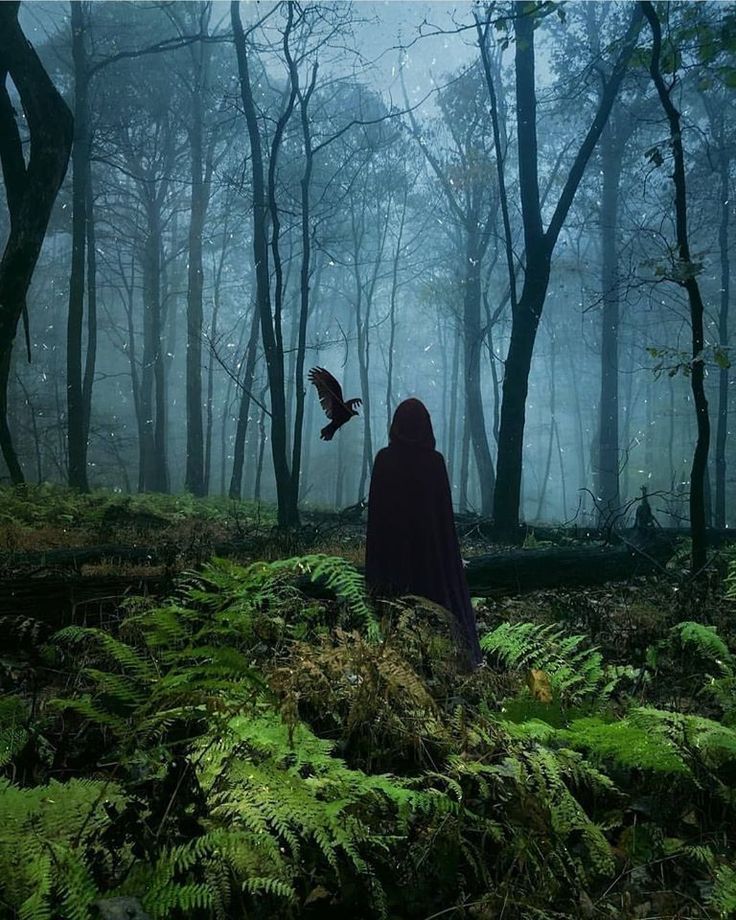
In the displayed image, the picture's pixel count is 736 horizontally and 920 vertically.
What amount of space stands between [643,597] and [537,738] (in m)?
4.70

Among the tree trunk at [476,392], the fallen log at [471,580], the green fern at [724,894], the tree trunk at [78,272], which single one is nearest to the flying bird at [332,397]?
the fallen log at [471,580]

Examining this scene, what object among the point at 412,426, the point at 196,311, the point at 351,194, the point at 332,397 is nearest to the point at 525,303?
the point at 332,397

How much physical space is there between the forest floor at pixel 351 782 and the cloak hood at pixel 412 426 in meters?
1.51

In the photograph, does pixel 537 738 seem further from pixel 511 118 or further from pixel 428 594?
pixel 511 118

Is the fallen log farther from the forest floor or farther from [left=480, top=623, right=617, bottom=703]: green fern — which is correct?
[left=480, top=623, right=617, bottom=703]: green fern

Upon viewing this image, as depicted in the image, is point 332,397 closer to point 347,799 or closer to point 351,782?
point 351,782

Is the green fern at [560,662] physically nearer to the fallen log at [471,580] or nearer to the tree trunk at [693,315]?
the fallen log at [471,580]

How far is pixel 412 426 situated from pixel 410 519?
2.67ft

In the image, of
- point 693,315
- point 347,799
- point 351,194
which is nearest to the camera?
point 347,799

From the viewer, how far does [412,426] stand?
5.19 metres

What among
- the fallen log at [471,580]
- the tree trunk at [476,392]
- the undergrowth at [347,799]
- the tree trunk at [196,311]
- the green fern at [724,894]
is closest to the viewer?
the undergrowth at [347,799]

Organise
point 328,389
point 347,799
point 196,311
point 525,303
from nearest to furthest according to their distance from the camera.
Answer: point 347,799
point 328,389
point 525,303
point 196,311

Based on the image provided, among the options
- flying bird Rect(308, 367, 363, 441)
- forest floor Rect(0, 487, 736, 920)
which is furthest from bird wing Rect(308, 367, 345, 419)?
forest floor Rect(0, 487, 736, 920)

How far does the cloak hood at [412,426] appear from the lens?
518cm
